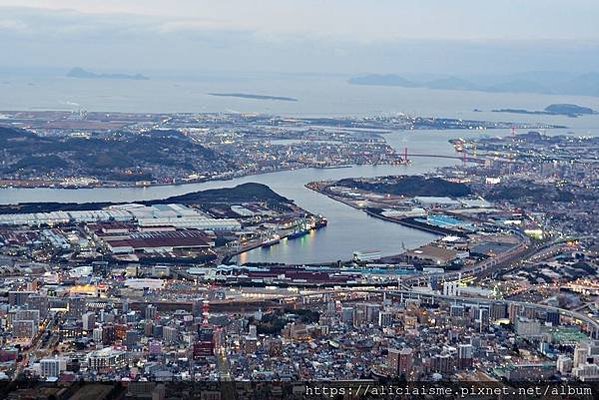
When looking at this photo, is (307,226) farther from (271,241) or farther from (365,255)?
(365,255)

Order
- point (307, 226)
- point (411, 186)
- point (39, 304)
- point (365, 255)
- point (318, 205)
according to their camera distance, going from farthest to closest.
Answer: point (411, 186)
point (318, 205)
point (307, 226)
point (365, 255)
point (39, 304)

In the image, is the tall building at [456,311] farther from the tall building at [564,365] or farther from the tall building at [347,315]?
the tall building at [564,365]

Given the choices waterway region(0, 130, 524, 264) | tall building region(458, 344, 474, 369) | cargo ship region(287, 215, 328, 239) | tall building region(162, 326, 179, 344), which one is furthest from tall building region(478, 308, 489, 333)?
cargo ship region(287, 215, 328, 239)

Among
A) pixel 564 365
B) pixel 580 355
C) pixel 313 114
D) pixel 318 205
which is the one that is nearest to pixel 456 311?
pixel 580 355

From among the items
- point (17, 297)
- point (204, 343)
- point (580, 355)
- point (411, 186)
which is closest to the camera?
point (580, 355)

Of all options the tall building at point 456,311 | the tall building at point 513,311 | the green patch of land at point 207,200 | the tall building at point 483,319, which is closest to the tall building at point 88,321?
the tall building at point 456,311

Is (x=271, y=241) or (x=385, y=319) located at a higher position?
(x=385, y=319)

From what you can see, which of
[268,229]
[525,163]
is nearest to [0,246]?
[268,229]

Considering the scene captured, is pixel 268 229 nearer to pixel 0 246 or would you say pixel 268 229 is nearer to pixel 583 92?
pixel 0 246

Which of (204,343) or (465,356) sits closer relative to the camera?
(465,356)
